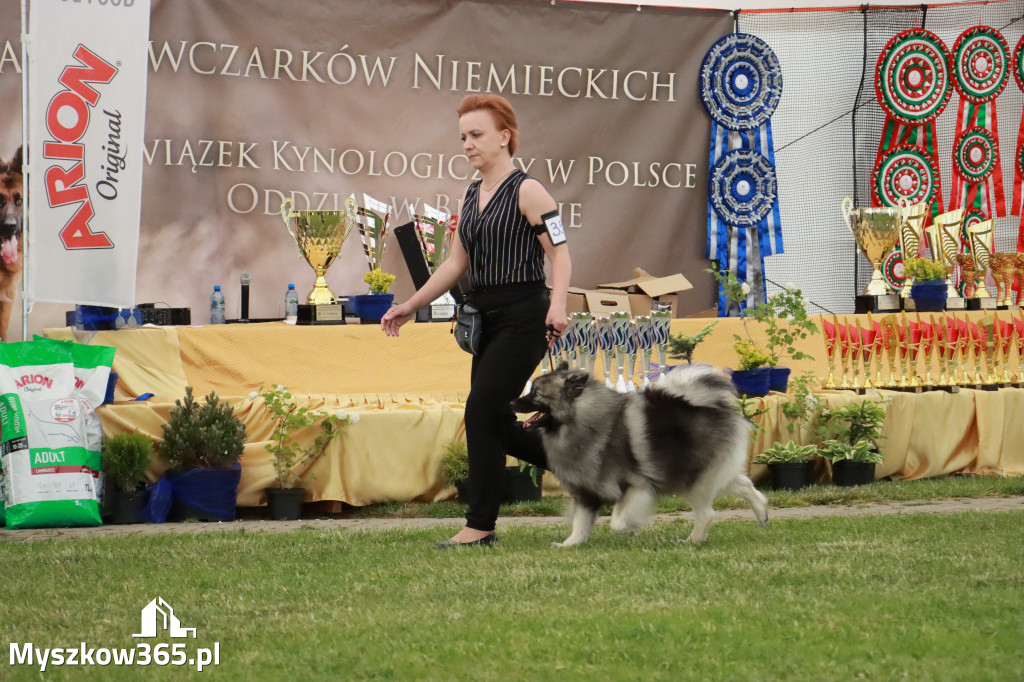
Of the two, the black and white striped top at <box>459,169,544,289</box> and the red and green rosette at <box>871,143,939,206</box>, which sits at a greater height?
the red and green rosette at <box>871,143,939,206</box>

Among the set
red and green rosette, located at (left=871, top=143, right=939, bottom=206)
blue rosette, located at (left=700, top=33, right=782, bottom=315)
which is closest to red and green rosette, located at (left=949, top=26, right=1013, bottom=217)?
red and green rosette, located at (left=871, top=143, right=939, bottom=206)

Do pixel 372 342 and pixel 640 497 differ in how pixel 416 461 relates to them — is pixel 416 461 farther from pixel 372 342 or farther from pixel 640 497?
pixel 640 497

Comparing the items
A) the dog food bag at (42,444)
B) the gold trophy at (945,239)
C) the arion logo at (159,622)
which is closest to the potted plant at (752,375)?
the gold trophy at (945,239)

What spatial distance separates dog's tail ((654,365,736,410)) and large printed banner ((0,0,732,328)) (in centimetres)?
368

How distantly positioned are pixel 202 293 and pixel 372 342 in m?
1.97

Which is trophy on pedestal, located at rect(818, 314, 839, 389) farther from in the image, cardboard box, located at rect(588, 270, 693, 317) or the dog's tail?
the dog's tail

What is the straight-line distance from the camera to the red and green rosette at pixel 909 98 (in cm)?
905

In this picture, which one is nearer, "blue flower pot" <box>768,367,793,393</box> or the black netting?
"blue flower pot" <box>768,367,793,393</box>

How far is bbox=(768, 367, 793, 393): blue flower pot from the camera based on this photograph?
6875 millimetres

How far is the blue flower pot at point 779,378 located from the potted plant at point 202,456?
9.90 feet

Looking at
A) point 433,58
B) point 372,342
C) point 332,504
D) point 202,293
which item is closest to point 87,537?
point 332,504

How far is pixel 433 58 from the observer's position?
854 cm

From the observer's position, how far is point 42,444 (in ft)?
17.9

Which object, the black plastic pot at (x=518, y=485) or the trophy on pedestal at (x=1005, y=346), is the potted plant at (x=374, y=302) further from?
the trophy on pedestal at (x=1005, y=346)
